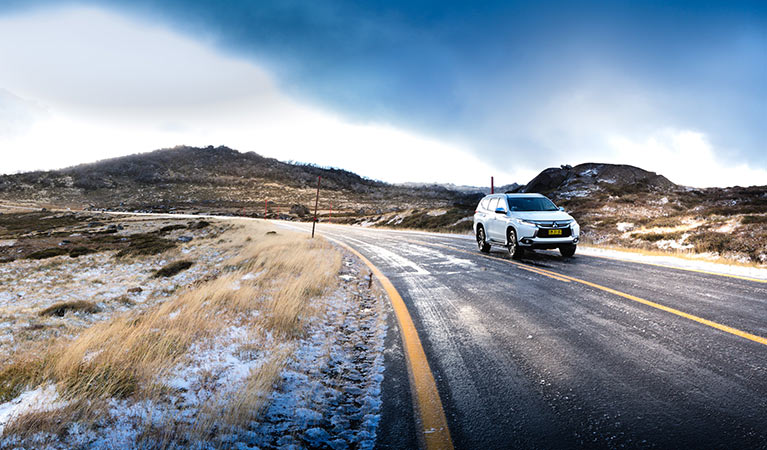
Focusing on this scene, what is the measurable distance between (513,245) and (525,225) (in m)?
0.73

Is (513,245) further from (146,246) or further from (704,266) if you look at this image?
(146,246)

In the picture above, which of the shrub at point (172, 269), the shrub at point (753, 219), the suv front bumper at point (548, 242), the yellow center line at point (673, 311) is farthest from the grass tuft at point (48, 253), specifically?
the shrub at point (753, 219)

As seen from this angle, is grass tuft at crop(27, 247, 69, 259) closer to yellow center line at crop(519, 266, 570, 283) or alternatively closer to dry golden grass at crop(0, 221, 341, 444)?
dry golden grass at crop(0, 221, 341, 444)

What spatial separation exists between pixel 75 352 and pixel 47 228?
42.3 metres

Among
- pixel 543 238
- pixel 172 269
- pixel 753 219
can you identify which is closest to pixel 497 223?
pixel 543 238

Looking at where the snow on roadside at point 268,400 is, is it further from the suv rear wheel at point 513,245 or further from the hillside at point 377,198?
the hillside at point 377,198

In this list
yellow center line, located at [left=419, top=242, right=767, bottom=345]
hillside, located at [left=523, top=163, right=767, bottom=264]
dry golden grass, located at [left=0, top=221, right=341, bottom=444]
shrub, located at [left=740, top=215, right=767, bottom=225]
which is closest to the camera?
dry golden grass, located at [left=0, top=221, right=341, bottom=444]

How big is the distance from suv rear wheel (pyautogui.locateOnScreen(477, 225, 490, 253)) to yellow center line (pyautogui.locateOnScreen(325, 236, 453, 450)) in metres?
7.57

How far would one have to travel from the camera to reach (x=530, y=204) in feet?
36.3

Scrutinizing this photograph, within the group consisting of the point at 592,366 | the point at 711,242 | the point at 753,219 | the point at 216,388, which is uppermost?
the point at 753,219

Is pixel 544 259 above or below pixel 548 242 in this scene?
below

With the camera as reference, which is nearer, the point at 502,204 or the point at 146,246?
the point at 502,204

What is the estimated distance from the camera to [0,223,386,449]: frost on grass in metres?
2.18

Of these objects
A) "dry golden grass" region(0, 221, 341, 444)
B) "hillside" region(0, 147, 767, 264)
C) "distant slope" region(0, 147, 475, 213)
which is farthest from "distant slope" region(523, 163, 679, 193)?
"dry golden grass" region(0, 221, 341, 444)
